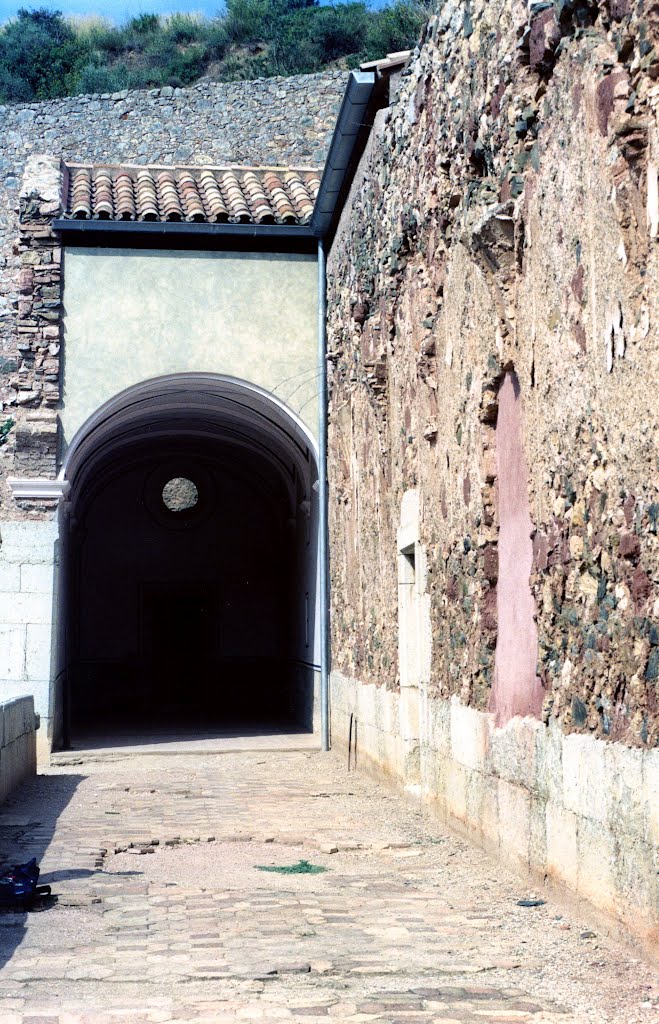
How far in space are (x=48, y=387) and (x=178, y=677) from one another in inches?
421

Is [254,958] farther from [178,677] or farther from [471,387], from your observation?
[178,677]

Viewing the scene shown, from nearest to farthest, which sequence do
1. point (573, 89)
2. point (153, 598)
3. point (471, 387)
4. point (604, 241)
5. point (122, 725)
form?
point (604, 241) → point (573, 89) → point (471, 387) → point (122, 725) → point (153, 598)

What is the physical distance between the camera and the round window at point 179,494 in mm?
23516

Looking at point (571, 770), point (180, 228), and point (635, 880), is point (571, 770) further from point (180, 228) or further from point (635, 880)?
point (180, 228)

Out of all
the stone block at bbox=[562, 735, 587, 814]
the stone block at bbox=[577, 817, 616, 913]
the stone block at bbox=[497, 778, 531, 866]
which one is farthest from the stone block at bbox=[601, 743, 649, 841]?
the stone block at bbox=[497, 778, 531, 866]

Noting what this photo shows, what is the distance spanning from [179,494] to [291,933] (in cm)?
1925

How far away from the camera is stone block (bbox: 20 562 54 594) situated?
13430 mm

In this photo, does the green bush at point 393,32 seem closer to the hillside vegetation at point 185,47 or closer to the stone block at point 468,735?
the hillside vegetation at point 185,47

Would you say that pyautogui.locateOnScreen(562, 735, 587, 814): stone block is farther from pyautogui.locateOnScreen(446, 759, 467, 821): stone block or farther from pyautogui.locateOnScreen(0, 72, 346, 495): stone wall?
pyautogui.locateOnScreen(0, 72, 346, 495): stone wall

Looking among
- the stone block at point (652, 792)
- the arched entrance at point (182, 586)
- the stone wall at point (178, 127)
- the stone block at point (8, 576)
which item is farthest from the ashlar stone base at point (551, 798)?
the stone wall at point (178, 127)

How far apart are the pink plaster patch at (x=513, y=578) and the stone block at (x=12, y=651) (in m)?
8.02

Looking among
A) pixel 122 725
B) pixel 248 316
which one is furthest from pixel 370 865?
pixel 122 725

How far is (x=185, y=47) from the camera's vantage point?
44000 mm

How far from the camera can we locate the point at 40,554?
44.2ft
